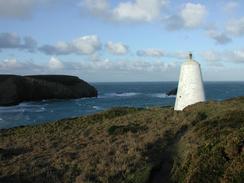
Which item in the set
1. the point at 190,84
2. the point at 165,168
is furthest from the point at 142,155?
the point at 190,84

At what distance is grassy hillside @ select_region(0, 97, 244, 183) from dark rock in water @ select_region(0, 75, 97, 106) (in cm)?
8150

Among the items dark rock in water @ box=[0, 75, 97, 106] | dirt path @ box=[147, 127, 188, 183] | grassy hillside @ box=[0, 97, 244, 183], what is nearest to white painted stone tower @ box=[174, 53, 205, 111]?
grassy hillside @ box=[0, 97, 244, 183]

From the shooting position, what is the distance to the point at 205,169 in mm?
12172

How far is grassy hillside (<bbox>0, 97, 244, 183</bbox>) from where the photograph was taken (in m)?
12.6

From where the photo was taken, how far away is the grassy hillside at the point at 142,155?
12.6 meters

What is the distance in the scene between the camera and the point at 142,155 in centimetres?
1630

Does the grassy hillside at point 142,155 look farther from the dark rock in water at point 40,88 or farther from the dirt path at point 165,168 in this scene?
the dark rock in water at point 40,88

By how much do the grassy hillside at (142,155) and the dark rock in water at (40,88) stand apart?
3209 inches

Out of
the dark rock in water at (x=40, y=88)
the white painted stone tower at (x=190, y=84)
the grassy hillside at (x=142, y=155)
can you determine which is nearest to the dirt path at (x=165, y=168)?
the grassy hillside at (x=142, y=155)

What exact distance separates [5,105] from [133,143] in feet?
276

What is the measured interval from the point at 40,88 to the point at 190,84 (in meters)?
88.8

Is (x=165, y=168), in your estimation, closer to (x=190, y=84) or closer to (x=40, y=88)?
(x=190, y=84)

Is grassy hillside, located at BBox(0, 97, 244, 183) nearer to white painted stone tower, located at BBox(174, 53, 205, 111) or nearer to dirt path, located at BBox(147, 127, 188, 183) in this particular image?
dirt path, located at BBox(147, 127, 188, 183)

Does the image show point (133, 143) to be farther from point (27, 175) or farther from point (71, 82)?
point (71, 82)
